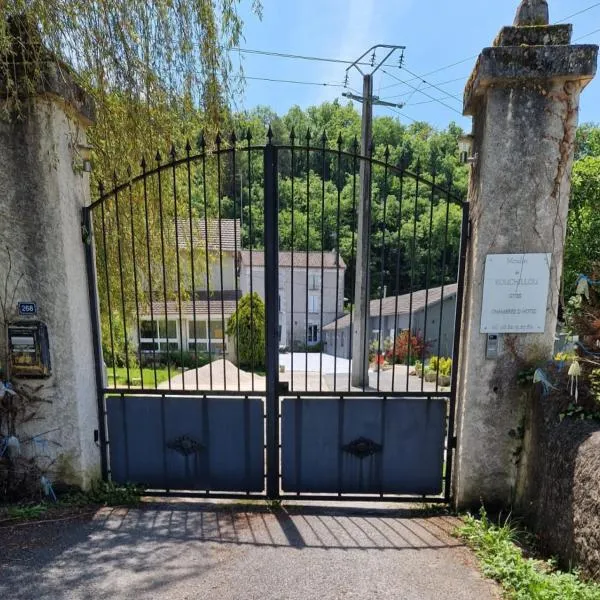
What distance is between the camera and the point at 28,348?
3.45 meters

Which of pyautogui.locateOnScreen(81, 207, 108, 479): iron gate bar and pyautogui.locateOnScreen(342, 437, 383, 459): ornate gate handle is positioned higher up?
pyautogui.locateOnScreen(81, 207, 108, 479): iron gate bar

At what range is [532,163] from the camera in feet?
10.6

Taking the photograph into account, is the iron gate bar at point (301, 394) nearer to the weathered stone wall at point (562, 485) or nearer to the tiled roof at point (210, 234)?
the weathered stone wall at point (562, 485)

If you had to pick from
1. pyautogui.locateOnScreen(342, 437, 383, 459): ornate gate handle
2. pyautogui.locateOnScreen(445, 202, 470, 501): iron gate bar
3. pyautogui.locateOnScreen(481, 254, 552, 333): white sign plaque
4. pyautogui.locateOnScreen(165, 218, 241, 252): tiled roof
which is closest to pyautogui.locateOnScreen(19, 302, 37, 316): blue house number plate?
pyautogui.locateOnScreen(165, 218, 241, 252): tiled roof

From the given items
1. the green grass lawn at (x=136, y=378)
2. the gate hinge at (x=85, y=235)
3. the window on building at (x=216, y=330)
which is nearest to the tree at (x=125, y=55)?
the gate hinge at (x=85, y=235)

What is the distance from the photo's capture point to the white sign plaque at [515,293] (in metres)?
3.33

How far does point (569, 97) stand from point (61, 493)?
17.4 feet

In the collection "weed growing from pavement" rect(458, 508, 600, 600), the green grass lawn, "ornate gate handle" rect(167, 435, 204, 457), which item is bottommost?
the green grass lawn

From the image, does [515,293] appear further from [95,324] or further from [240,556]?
[95,324]

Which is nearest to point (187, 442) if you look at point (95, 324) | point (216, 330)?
point (95, 324)

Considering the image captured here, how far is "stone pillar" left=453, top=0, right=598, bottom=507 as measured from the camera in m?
3.12

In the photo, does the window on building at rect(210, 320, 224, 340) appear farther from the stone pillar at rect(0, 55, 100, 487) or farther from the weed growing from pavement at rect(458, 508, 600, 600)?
the weed growing from pavement at rect(458, 508, 600, 600)

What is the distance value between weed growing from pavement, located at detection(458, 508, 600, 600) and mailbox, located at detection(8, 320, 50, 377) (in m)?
3.67

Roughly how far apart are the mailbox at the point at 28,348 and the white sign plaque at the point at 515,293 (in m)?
3.61
